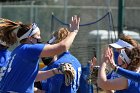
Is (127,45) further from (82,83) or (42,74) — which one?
(82,83)

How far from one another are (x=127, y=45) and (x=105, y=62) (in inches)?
18.2

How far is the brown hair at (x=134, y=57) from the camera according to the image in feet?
19.9

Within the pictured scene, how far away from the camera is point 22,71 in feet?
20.3

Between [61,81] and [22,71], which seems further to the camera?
[61,81]

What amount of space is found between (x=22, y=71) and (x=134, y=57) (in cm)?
132

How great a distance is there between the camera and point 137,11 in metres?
17.3

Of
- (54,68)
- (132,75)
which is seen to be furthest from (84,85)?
(132,75)

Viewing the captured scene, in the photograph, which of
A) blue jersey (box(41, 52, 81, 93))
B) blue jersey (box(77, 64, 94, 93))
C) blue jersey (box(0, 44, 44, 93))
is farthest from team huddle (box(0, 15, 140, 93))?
blue jersey (box(77, 64, 94, 93))

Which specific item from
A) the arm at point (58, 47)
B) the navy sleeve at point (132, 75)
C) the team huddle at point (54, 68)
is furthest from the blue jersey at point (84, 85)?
the navy sleeve at point (132, 75)

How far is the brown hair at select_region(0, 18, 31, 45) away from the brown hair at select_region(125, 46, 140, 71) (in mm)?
1305

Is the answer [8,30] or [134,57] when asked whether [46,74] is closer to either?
[8,30]

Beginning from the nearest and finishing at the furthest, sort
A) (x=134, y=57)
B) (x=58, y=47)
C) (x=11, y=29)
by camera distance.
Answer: (x=58, y=47), (x=134, y=57), (x=11, y=29)

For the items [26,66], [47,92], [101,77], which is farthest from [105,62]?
[47,92]

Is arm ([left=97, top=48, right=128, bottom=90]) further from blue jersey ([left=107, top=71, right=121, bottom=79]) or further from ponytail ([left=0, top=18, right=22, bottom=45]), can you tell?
ponytail ([left=0, top=18, right=22, bottom=45])
